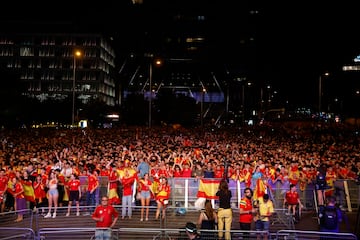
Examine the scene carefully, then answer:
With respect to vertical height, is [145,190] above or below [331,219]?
above

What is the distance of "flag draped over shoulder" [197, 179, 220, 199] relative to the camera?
14266 millimetres

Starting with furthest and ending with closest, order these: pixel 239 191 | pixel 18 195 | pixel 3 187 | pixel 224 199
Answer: pixel 239 191, pixel 3 187, pixel 18 195, pixel 224 199

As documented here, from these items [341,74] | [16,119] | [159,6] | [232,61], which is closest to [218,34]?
[232,61]

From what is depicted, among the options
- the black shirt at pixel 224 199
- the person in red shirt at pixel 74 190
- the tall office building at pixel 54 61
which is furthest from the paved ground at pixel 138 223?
the tall office building at pixel 54 61

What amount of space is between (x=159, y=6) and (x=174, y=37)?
1595 cm

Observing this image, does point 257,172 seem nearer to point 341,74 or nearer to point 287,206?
point 287,206

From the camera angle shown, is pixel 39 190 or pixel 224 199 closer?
pixel 224 199

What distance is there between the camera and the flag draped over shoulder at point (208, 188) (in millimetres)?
14266

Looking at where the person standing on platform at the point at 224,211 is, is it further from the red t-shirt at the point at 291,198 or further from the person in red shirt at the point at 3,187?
the person in red shirt at the point at 3,187

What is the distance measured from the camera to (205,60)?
17050 centimetres

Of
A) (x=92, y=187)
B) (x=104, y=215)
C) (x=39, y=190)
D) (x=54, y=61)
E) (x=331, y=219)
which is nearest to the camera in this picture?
(x=331, y=219)

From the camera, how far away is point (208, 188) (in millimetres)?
14500

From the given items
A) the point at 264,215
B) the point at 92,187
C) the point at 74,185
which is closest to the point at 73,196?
the point at 74,185

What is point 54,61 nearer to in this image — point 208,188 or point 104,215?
point 208,188
